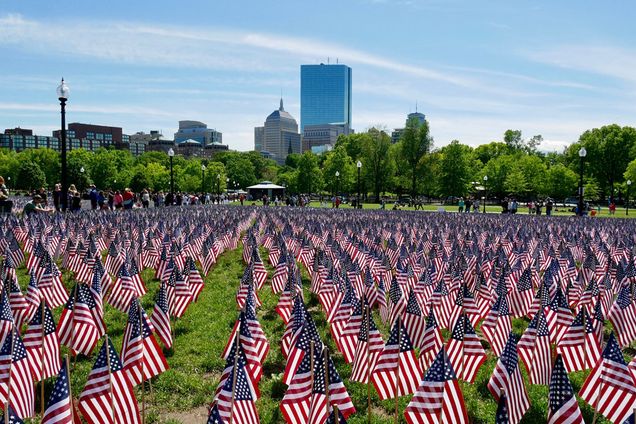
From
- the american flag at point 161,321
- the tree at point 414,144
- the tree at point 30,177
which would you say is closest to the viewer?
the american flag at point 161,321

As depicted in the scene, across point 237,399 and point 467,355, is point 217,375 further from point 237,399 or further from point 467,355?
point 467,355

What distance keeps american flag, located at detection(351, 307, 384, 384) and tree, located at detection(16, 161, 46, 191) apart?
110m

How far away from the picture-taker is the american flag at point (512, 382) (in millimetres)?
4973

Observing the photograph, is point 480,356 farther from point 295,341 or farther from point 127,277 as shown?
point 127,277

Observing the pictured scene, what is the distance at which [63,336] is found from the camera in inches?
276

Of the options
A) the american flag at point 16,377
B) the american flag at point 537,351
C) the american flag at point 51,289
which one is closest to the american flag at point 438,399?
the american flag at point 537,351

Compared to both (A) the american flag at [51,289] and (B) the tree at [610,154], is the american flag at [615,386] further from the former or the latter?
(B) the tree at [610,154]

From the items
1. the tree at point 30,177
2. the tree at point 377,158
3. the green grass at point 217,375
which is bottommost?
the green grass at point 217,375

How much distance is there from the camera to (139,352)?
5859mm

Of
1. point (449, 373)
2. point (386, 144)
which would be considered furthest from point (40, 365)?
point (386, 144)

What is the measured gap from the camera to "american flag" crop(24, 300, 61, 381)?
19.5 ft

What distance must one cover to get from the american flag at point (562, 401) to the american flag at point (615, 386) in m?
0.88

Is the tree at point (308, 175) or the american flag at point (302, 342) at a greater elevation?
the tree at point (308, 175)

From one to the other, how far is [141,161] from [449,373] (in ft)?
432
